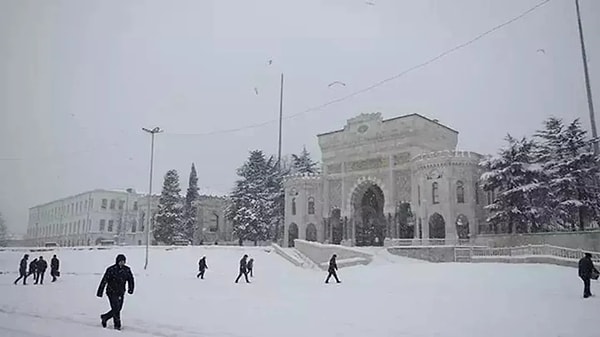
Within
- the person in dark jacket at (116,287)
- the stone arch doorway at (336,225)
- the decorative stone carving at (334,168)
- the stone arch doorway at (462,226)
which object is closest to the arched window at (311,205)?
the stone arch doorway at (336,225)

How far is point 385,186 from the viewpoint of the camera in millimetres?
32875

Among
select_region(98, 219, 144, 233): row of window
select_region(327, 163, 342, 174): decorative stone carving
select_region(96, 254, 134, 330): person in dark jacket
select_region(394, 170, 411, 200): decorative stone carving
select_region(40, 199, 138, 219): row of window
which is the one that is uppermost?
select_region(327, 163, 342, 174): decorative stone carving

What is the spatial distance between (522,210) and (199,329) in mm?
20226

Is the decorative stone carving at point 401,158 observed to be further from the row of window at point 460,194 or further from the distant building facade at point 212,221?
the distant building facade at point 212,221

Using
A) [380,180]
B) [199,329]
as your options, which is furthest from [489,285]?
[380,180]

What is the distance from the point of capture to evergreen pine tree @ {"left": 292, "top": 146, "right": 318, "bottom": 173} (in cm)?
4491

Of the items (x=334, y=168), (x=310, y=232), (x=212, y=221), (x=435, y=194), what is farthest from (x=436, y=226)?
(x=212, y=221)

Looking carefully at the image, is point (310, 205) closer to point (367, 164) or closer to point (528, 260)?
point (367, 164)

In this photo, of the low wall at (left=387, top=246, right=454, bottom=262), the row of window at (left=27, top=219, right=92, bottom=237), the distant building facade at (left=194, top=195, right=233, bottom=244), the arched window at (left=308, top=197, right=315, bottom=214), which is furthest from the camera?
the distant building facade at (left=194, top=195, right=233, bottom=244)

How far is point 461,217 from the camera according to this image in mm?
28859

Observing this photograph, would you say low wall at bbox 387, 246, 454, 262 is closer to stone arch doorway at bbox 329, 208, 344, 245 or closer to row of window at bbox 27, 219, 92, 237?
stone arch doorway at bbox 329, 208, 344, 245

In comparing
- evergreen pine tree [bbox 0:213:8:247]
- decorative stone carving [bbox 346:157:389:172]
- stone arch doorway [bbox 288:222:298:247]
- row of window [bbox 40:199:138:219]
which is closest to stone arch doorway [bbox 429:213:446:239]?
decorative stone carving [bbox 346:157:389:172]

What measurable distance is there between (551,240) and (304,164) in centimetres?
2819

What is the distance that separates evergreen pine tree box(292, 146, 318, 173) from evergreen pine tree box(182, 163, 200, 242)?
931cm
